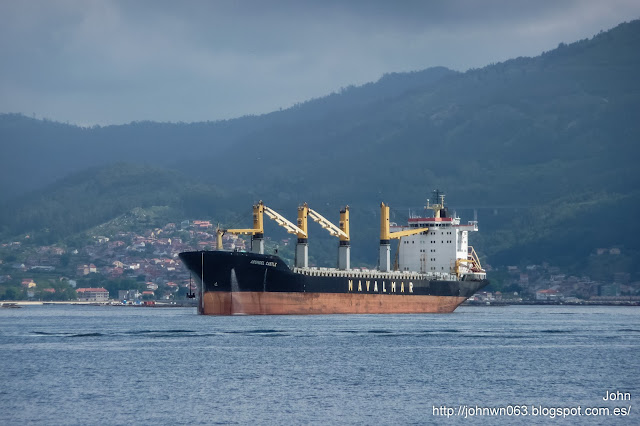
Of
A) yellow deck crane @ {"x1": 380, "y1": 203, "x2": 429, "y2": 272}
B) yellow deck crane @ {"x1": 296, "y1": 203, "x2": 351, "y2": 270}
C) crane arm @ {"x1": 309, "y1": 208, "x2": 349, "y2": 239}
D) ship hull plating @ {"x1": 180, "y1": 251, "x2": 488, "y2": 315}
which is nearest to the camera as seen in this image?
ship hull plating @ {"x1": 180, "y1": 251, "x2": 488, "y2": 315}

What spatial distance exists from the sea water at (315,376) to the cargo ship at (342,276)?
9963 mm

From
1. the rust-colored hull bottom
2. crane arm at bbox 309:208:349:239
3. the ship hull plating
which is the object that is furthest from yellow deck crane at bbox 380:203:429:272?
the rust-colored hull bottom

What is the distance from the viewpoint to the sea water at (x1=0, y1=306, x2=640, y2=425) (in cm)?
5131

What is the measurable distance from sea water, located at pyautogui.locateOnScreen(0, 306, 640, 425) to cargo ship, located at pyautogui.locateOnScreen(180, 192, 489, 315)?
996 cm

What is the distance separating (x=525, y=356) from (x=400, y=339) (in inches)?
559

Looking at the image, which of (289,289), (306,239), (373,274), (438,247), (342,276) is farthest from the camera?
(438,247)

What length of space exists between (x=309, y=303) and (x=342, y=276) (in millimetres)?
6104

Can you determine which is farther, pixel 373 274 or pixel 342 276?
pixel 373 274

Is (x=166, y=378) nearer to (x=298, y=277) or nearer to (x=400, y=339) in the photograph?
(x=400, y=339)

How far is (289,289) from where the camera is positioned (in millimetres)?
111938

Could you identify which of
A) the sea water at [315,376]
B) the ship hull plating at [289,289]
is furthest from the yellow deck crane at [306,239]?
the sea water at [315,376]

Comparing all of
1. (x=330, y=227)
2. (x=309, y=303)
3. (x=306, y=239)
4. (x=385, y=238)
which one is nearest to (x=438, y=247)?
(x=385, y=238)

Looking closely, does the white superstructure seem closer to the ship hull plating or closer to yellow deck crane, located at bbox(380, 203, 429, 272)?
yellow deck crane, located at bbox(380, 203, 429, 272)

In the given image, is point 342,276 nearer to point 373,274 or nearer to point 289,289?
point 373,274
